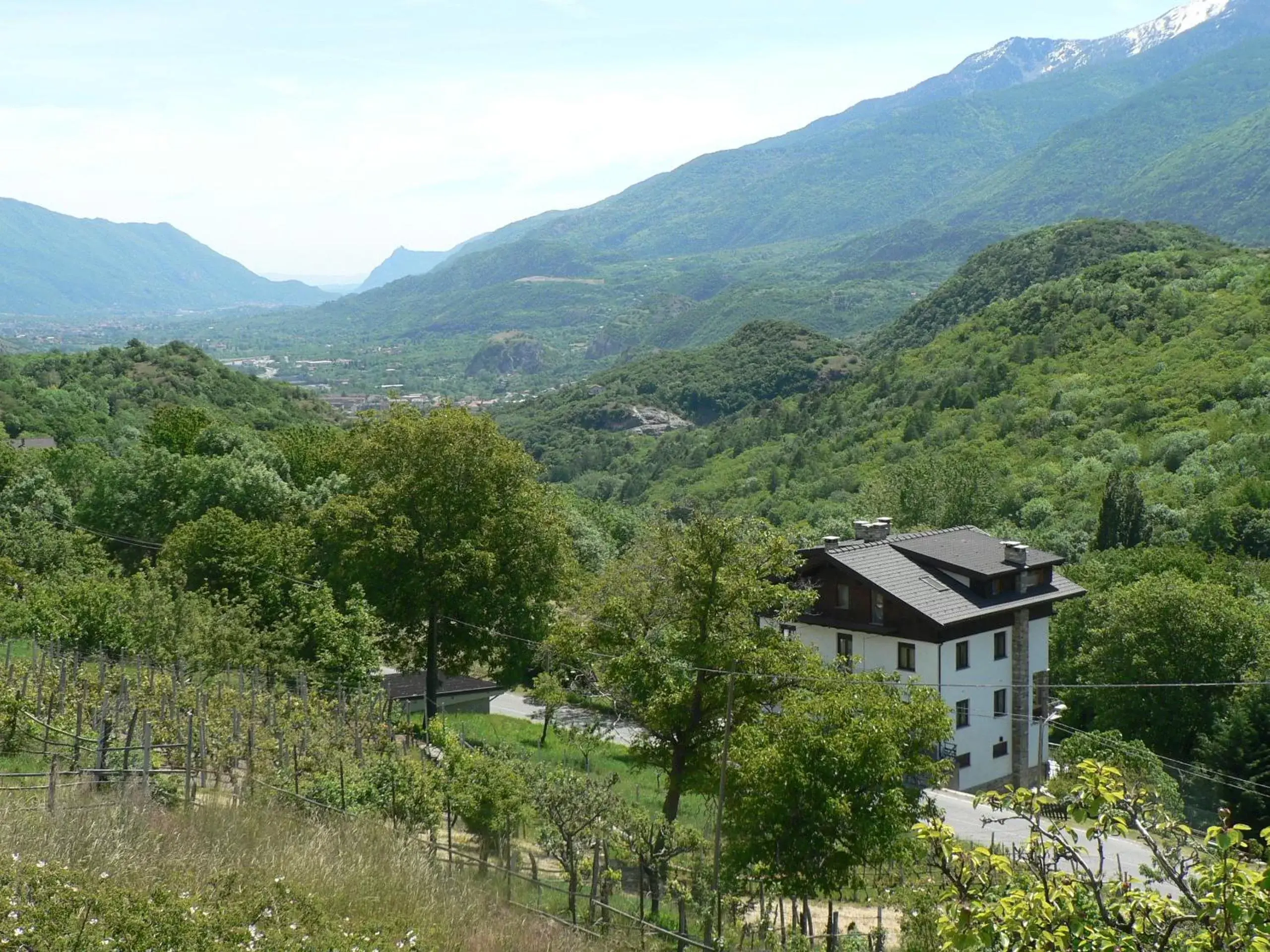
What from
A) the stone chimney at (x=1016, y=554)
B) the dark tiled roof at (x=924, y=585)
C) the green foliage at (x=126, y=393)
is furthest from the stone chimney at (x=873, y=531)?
the green foliage at (x=126, y=393)

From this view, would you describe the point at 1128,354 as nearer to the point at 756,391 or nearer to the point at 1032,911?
the point at 756,391

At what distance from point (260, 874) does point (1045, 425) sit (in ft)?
310

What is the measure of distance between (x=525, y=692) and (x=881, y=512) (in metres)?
37.0

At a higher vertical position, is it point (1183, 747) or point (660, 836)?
point (660, 836)

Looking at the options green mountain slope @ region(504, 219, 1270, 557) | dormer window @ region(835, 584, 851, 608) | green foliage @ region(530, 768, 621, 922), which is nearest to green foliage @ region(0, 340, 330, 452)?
green mountain slope @ region(504, 219, 1270, 557)

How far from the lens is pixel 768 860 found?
17.9 meters

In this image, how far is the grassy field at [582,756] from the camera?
2580 cm

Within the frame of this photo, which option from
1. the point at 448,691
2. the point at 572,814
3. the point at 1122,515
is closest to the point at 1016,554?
the point at 448,691

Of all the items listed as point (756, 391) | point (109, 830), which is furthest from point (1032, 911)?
point (756, 391)

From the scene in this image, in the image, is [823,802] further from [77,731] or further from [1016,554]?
[1016,554]

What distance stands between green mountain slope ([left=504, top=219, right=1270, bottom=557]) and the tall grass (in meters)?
59.1

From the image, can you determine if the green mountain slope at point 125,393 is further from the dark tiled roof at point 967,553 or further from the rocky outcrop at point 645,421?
the rocky outcrop at point 645,421

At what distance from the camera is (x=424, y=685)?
123 feet

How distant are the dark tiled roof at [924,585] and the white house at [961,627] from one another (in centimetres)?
4
